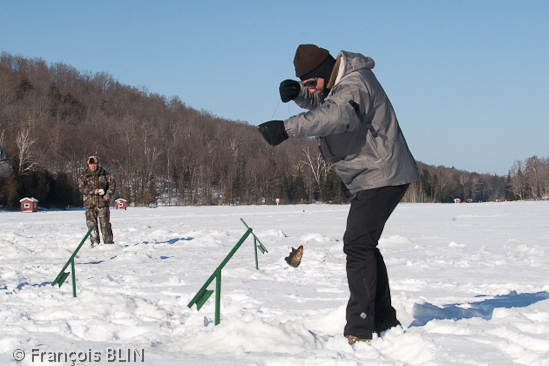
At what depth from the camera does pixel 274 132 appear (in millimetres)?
2570

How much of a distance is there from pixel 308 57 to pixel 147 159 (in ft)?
222

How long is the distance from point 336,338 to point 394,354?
0.34 metres

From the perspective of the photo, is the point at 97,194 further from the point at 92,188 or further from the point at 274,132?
the point at 274,132

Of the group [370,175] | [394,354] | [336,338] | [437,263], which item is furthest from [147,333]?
[437,263]

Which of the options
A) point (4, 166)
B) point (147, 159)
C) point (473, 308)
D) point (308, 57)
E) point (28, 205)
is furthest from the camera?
point (147, 159)

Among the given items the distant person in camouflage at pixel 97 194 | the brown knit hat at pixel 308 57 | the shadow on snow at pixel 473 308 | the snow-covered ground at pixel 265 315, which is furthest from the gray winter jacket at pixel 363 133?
the distant person in camouflage at pixel 97 194

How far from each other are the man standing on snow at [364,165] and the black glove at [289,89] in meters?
0.25

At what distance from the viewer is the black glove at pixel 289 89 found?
2977 mm

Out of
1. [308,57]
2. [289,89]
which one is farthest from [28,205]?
[308,57]

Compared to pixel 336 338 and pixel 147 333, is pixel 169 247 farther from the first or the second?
pixel 336 338

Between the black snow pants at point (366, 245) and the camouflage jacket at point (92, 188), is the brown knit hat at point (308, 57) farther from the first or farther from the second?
the camouflage jacket at point (92, 188)

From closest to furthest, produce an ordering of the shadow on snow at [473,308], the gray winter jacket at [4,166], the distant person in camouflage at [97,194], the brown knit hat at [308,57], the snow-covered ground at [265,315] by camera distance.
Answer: the snow-covered ground at [265,315] → the brown knit hat at [308,57] → the shadow on snow at [473,308] → the gray winter jacket at [4,166] → the distant person in camouflage at [97,194]

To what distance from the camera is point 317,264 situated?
624 centimetres

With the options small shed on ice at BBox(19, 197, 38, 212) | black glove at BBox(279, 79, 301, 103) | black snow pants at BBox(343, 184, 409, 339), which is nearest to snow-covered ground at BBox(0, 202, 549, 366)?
black snow pants at BBox(343, 184, 409, 339)
